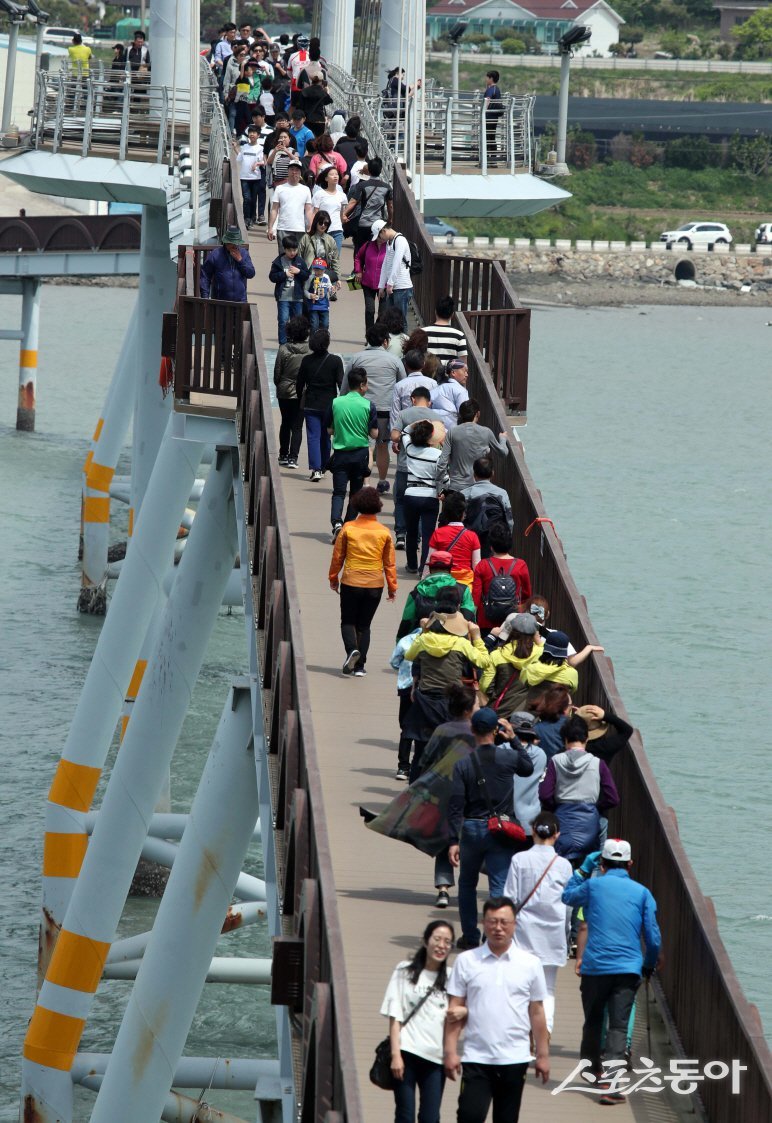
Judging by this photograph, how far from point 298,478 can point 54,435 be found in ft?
120

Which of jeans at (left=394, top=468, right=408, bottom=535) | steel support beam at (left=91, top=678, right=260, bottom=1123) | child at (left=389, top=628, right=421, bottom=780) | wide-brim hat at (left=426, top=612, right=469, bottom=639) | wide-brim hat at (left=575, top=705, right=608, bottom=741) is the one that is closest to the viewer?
wide-brim hat at (left=575, top=705, right=608, bottom=741)

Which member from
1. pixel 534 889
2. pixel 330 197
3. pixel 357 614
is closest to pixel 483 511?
pixel 357 614

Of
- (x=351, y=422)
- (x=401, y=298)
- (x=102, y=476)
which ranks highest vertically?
(x=401, y=298)

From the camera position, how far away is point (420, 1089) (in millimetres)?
7852

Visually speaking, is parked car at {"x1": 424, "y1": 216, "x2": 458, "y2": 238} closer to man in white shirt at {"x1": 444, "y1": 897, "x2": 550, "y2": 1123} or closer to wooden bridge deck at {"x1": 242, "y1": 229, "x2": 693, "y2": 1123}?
wooden bridge deck at {"x1": 242, "y1": 229, "x2": 693, "y2": 1123}

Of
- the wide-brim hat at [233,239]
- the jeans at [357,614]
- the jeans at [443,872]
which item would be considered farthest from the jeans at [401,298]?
the jeans at [443,872]

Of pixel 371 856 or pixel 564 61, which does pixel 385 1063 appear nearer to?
pixel 371 856

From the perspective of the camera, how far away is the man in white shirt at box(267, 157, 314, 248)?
19.9 metres

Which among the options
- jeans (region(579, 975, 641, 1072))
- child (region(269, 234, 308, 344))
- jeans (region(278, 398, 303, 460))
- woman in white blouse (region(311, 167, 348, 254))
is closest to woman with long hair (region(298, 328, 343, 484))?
jeans (region(278, 398, 303, 460))

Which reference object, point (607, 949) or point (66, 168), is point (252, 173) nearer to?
point (66, 168)

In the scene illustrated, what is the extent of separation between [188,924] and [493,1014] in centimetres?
668

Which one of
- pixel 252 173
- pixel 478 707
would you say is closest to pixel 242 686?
pixel 478 707

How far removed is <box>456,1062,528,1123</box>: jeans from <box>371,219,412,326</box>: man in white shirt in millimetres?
11301

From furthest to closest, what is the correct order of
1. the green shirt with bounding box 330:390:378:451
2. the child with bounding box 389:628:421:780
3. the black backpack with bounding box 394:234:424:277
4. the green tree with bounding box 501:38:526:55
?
the green tree with bounding box 501:38:526:55 → the black backpack with bounding box 394:234:424:277 → the green shirt with bounding box 330:390:378:451 → the child with bounding box 389:628:421:780
